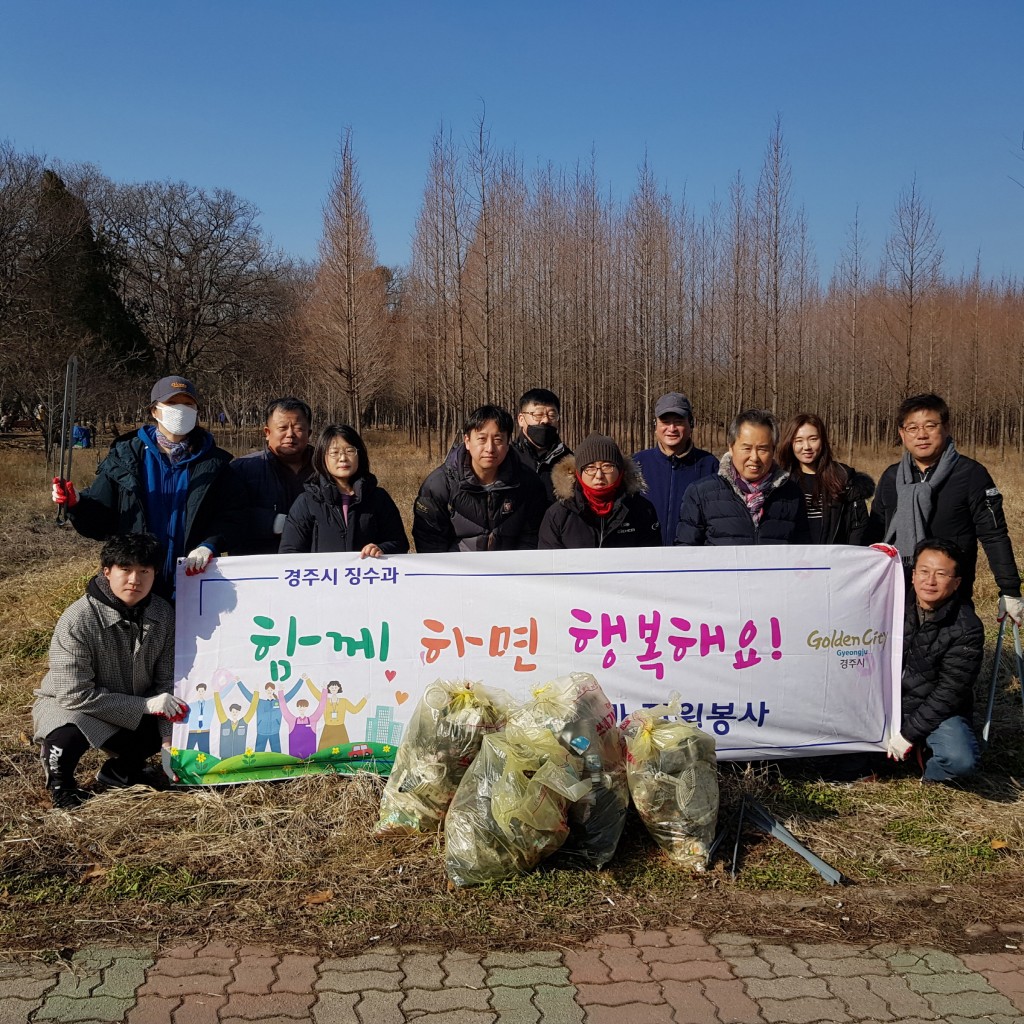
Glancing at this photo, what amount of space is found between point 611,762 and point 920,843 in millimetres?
1413

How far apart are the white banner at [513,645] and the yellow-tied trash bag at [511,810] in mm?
849

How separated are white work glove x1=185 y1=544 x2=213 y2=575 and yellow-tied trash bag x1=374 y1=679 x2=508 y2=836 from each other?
4.18ft

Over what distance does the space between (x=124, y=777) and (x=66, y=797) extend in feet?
0.88

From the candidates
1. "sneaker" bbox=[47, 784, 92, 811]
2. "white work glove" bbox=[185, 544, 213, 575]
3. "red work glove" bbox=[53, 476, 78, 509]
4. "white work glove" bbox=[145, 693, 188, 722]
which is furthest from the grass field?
"red work glove" bbox=[53, 476, 78, 509]

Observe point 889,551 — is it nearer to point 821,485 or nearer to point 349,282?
point 821,485

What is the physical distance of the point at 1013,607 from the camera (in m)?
4.40

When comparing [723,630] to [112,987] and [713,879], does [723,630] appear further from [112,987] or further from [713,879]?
[112,987]

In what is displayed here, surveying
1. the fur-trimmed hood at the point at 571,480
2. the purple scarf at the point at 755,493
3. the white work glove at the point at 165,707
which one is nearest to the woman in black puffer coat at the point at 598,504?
the fur-trimmed hood at the point at 571,480

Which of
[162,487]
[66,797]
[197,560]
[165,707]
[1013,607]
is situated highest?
[162,487]

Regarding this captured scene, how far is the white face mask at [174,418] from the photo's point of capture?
445 centimetres

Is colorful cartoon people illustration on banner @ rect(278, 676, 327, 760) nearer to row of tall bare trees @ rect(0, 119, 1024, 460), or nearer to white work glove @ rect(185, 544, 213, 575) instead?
white work glove @ rect(185, 544, 213, 575)

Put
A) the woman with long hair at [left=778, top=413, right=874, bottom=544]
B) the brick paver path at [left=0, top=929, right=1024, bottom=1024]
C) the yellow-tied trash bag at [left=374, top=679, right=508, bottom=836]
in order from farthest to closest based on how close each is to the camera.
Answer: the woman with long hair at [left=778, top=413, right=874, bottom=544]
the yellow-tied trash bag at [left=374, top=679, right=508, bottom=836]
the brick paver path at [left=0, top=929, right=1024, bottom=1024]

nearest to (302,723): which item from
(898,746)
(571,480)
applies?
(571,480)

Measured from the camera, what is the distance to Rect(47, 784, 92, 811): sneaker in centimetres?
404
